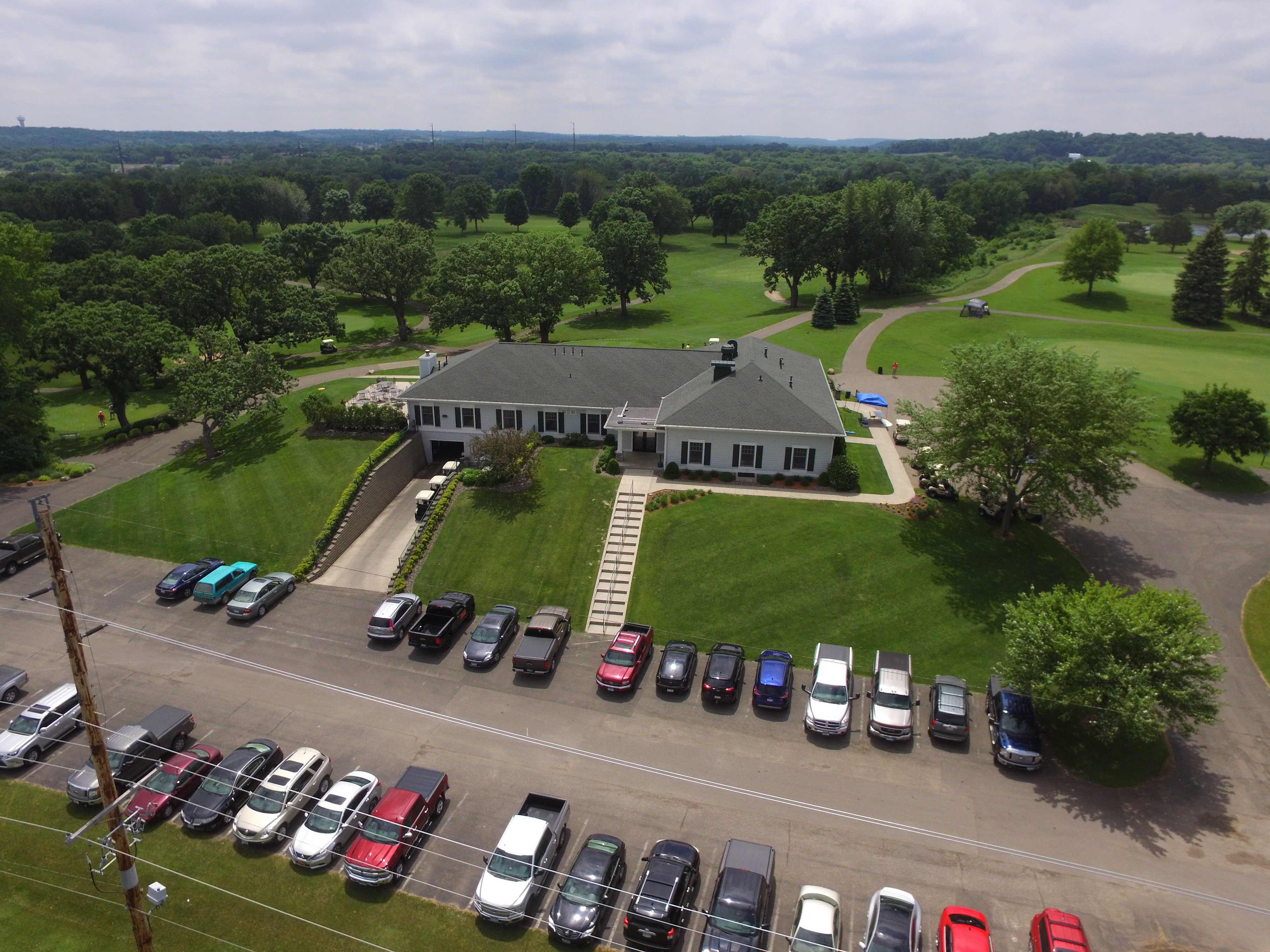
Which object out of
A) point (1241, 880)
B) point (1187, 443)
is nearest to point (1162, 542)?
point (1187, 443)

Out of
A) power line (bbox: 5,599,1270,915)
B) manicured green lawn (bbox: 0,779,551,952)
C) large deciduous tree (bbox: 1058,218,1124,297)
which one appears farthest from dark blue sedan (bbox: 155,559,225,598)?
large deciduous tree (bbox: 1058,218,1124,297)

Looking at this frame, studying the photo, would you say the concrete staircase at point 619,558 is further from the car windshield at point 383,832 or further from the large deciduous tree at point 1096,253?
the large deciduous tree at point 1096,253

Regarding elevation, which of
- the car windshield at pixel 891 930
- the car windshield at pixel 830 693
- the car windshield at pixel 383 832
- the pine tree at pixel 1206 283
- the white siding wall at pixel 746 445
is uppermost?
the pine tree at pixel 1206 283

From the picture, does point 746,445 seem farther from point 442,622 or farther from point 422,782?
point 422,782

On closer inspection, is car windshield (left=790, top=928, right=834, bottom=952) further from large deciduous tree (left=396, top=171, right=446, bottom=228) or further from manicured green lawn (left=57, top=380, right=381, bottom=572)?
large deciduous tree (left=396, top=171, right=446, bottom=228)

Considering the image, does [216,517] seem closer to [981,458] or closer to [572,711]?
[572,711]

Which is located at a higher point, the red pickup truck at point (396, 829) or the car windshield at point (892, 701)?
the car windshield at point (892, 701)

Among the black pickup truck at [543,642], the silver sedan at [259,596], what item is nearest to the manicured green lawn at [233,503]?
the silver sedan at [259,596]
